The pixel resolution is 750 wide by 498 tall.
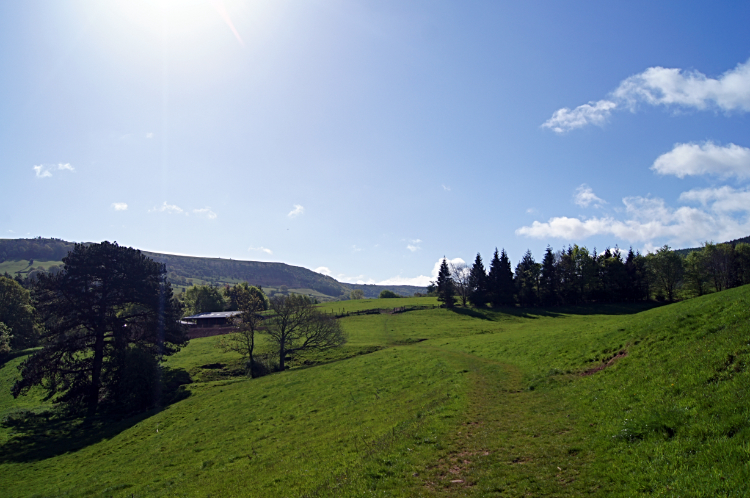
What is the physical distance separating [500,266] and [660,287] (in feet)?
138

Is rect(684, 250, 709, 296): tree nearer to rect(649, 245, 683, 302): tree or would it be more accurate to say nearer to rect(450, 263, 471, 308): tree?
rect(649, 245, 683, 302): tree

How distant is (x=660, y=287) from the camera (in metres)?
93.4

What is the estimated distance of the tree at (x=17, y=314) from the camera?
→ 74188mm

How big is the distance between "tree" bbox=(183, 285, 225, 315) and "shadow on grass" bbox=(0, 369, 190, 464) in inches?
3512

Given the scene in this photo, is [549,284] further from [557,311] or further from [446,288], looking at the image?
[446,288]

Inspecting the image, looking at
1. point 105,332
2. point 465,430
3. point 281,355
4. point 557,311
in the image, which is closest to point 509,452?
point 465,430

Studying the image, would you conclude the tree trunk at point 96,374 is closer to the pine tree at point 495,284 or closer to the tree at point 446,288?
the tree at point 446,288

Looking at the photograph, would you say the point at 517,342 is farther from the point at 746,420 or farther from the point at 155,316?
the point at 155,316

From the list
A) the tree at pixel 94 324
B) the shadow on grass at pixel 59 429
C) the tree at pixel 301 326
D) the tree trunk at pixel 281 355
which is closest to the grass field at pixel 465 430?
the shadow on grass at pixel 59 429

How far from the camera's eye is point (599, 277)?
9356 centimetres

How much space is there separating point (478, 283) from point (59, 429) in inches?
3538

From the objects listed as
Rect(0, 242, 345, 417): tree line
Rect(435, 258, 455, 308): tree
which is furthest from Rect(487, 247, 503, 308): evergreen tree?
Rect(0, 242, 345, 417): tree line

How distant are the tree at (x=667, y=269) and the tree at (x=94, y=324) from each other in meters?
112

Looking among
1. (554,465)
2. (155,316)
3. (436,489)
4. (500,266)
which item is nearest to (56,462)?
(155,316)
